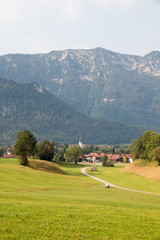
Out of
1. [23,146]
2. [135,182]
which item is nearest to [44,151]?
[23,146]

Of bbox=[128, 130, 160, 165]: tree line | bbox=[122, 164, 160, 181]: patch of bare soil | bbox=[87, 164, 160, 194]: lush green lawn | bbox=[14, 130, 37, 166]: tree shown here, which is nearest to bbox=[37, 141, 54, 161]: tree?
bbox=[128, 130, 160, 165]: tree line

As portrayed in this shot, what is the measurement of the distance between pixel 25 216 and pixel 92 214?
539 centimetres

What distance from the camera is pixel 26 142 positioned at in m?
111

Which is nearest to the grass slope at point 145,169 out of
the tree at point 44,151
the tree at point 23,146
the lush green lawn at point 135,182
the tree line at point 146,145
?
the lush green lawn at point 135,182

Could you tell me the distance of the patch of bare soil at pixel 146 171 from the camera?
99.5 meters

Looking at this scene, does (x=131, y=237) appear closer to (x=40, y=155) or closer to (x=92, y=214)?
(x=92, y=214)

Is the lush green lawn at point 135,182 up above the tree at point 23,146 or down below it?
below

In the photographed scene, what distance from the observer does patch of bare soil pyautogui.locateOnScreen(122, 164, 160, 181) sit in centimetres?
9953

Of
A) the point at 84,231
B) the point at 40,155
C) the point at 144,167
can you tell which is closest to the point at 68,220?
Answer: the point at 84,231

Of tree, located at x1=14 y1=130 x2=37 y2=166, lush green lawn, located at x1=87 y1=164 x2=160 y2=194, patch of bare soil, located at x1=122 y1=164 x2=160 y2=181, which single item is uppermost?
tree, located at x1=14 y1=130 x2=37 y2=166

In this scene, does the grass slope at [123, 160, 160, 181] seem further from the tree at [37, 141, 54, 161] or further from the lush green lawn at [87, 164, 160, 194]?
the tree at [37, 141, 54, 161]

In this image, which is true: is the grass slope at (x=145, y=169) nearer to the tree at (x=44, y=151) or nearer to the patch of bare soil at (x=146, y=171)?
the patch of bare soil at (x=146, y=171)

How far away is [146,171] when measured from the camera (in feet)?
371

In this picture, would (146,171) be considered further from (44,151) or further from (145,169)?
(44,151)
